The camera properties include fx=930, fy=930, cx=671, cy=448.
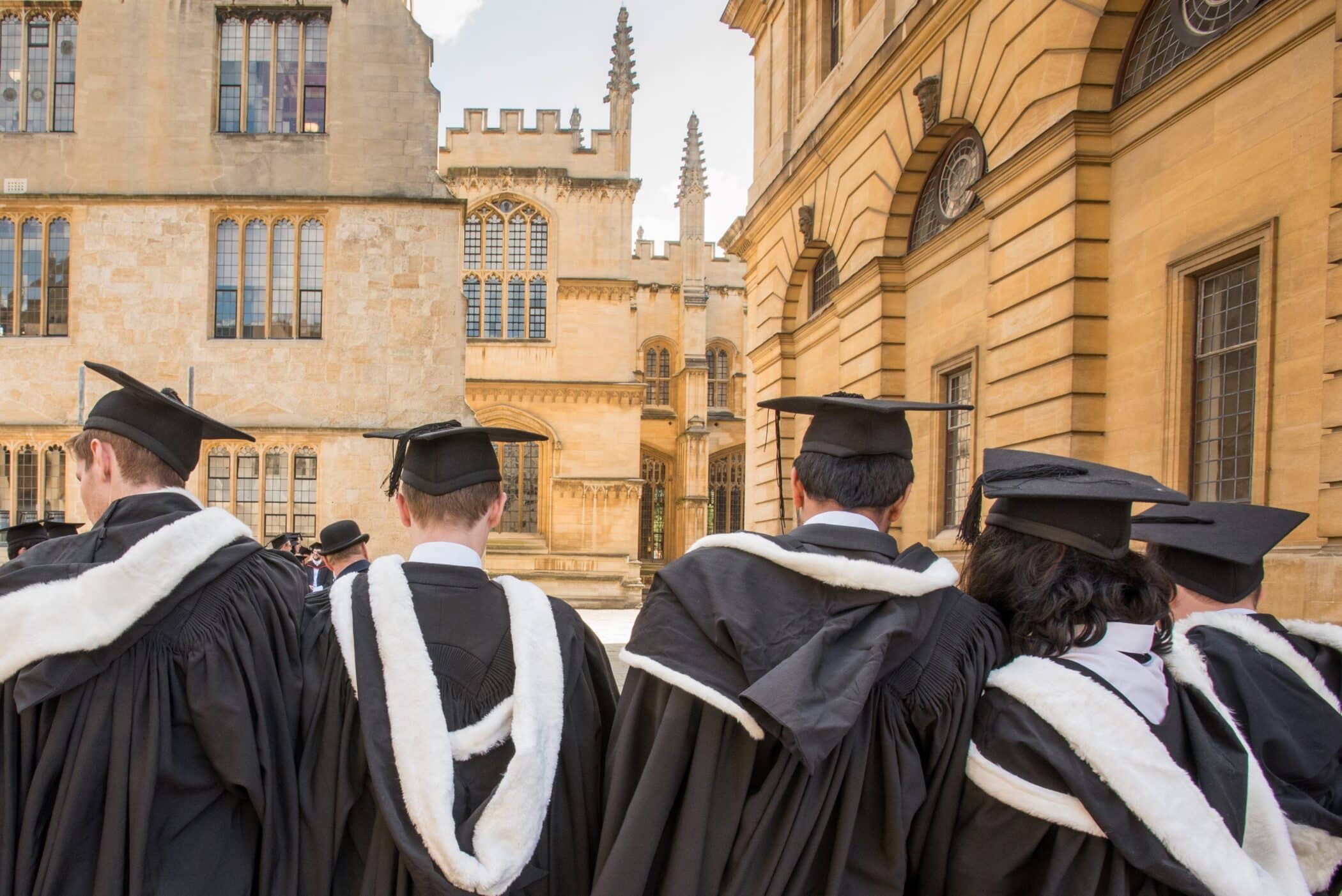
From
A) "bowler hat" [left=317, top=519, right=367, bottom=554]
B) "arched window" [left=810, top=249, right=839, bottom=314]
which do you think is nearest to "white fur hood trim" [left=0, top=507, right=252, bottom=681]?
"bowler hat" [left=317, top=519, right=367, bottom=554]

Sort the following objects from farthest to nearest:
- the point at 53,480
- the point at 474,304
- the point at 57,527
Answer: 1. the point at 474,304
2. the point at 53,480
3. the point at 57,527

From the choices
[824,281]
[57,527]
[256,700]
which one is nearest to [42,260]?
[57,527]

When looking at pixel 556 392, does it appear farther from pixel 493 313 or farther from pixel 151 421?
pixel 151 421

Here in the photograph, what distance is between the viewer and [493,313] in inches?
1241

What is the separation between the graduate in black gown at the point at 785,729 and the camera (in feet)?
7.22

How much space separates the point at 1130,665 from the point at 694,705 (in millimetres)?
A: 1012

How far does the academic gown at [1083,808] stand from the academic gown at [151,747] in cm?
182

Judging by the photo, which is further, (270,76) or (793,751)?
(270,76)

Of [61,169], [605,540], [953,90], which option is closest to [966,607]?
[953,90]

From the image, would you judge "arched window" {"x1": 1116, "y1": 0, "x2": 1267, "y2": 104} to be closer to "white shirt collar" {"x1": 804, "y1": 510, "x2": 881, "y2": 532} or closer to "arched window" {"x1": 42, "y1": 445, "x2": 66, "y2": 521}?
"white shirt collar" {"x1": 804, "y1": 510, "x2": 881, "y2": 532}

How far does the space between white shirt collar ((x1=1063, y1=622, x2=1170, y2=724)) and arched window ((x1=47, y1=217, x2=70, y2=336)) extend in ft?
62.1

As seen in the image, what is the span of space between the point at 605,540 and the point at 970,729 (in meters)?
28.3

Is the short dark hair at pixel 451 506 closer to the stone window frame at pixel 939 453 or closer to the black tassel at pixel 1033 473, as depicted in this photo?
the black tassel at pixel 1033 473

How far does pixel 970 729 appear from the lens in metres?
2.21
